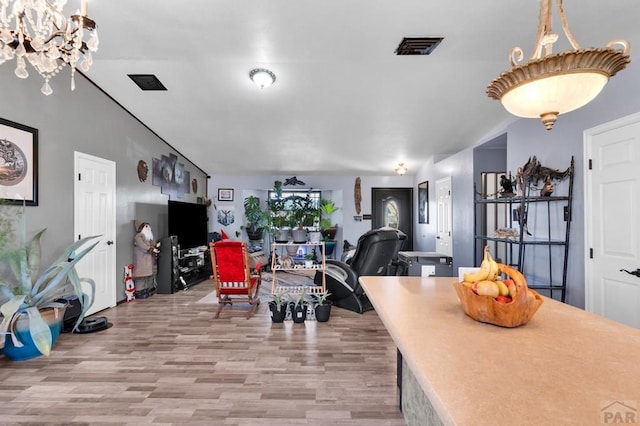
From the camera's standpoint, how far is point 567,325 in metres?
1.28

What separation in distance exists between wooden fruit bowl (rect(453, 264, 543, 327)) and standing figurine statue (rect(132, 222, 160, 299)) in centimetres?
513

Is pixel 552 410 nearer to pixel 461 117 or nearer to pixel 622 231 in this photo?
pixel 622 231

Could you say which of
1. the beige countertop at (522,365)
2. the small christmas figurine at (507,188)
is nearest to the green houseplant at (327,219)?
the small christmas figurine at (507,188)

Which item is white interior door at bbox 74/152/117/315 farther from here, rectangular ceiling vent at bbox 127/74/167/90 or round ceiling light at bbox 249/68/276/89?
round ceiling light at bbox 249/68/276/89

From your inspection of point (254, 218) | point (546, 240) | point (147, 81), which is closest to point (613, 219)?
point (546, 240)

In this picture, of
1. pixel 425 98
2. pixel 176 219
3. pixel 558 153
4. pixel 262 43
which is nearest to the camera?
pixel 262 43

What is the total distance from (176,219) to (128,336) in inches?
111

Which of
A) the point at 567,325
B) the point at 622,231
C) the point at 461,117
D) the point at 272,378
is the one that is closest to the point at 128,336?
the point at 272,378

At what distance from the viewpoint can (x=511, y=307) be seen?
122cm

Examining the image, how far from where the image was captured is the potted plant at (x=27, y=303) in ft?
9.42

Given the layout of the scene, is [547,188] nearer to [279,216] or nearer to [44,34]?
[44,34]

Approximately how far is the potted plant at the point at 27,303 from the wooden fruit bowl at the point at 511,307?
11.0 ft

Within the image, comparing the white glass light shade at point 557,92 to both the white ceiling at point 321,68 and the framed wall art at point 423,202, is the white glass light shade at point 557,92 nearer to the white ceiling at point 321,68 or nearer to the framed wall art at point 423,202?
the white ceiling at point 321,68

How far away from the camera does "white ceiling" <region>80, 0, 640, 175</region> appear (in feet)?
8.96
